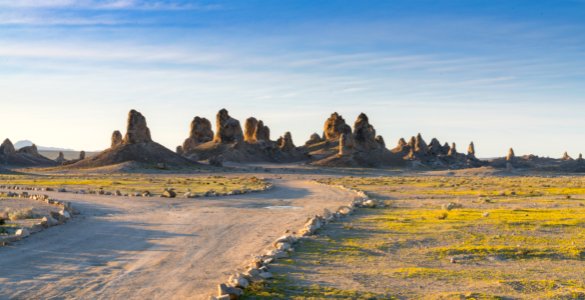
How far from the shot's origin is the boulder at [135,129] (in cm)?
13425

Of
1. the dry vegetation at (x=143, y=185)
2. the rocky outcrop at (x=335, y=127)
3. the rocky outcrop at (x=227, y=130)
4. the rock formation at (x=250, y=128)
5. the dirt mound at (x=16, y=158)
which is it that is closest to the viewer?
the dry vegetation at (x=143, y=185)

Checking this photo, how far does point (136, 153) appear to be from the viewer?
431ft

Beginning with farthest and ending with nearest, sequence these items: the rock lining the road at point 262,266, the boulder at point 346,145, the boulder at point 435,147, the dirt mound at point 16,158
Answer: the boulder at point 435,147 < the boulder at point 346,145 < the dirt mound at point 16,158 < the rock lining the road at point 262,266

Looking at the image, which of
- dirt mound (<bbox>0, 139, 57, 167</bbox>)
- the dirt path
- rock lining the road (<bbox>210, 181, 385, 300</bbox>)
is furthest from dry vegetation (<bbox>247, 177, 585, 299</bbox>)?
dirt mound (<bbox>0, 139, 57, 167</bbox>)

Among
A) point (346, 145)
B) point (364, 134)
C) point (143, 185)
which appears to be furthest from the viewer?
point (364, 134)

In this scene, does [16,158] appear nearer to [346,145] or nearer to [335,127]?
[346,145]

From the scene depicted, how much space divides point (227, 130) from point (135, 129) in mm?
39663

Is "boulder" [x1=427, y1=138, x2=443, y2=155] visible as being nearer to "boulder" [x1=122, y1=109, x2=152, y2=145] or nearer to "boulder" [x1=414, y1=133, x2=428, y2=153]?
"boulder" [x1=414, y1=133, x2=428, y2=153]

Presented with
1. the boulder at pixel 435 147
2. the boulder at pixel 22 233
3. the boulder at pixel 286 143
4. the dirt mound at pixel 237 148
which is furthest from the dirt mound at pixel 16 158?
the boulder at pixel 22 233

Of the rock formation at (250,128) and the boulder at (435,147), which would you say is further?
the rock formation at (250,128)

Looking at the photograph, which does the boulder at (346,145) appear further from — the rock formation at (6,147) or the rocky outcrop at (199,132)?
the rock formation at (6,147)

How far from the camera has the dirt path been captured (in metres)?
12.8

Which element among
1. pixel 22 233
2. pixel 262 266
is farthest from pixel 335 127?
pixel 262 266

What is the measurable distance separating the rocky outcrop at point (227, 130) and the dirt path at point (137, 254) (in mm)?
139519
